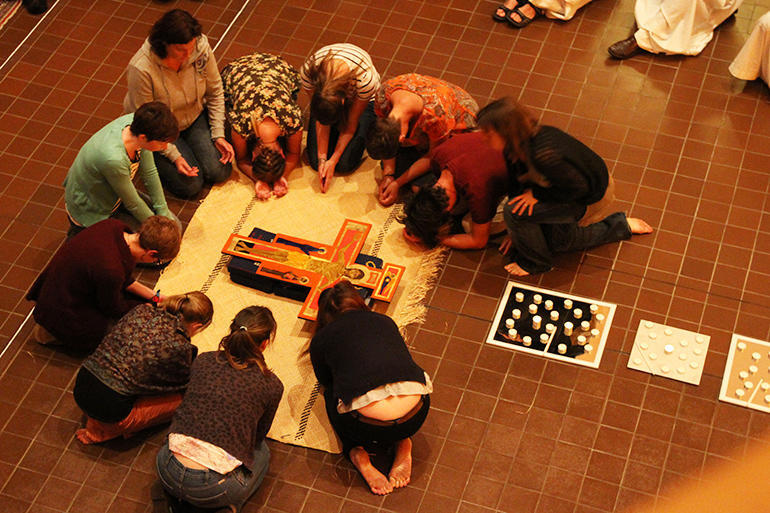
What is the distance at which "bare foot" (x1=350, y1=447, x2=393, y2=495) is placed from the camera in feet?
11.7

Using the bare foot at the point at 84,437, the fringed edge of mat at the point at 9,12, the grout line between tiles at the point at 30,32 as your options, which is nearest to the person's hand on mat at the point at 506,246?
the bare foot at the point at 84,437

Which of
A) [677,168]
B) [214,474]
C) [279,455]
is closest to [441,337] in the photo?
[279,455]

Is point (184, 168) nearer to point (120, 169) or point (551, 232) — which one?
point (120, 169)

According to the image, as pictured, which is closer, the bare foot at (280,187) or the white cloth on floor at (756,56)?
the bare foot at (280,187)

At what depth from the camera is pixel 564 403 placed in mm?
3768

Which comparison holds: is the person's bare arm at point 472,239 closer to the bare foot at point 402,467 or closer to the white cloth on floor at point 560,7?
the bare foot at point 402,467

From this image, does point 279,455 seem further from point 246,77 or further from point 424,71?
point 424,71

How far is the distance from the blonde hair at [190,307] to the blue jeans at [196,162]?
96cm

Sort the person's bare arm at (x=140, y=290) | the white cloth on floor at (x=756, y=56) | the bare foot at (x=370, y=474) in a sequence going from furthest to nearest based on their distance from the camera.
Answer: the white cloth on floor at (x=756, y=56) < the person's bare arm at (x=140, y=290) < the bare foot at (x=370, y=474)

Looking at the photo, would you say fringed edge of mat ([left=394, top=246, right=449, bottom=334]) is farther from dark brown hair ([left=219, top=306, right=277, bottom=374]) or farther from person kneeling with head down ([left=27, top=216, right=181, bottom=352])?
person kneeling with head down ([left=27, top=216, right=181, bottom=352])

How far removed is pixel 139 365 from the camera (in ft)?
11.3

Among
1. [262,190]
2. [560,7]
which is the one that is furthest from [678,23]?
[262,190]

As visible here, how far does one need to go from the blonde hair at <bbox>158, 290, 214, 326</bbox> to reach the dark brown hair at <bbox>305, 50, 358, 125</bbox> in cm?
103

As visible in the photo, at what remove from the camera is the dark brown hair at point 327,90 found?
4113 mm
